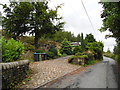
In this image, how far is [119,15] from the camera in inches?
212

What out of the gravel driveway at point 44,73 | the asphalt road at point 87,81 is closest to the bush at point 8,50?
the gravel driveway at point 44,73

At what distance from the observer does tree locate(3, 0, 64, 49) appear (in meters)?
13.0

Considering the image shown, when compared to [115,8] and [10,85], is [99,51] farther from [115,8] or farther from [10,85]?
[10,85]

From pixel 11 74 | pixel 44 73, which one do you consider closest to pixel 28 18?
pixel 44 73

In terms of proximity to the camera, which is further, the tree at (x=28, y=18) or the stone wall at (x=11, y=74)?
the tree at (x=28, y=18)

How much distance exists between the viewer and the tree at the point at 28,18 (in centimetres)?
1303

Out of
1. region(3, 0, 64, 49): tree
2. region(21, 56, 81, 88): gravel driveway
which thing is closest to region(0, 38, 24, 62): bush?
region(21, 56, 81, 88): gravel driveway

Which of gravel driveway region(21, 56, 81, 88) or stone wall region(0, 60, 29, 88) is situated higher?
stone wall region(0, 60, 29, 88)

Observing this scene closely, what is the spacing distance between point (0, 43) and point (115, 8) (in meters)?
6.89

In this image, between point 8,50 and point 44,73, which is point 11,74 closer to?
point 8,50

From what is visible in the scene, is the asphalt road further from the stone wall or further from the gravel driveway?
the stone wall

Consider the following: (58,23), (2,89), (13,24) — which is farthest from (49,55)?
(2,89)

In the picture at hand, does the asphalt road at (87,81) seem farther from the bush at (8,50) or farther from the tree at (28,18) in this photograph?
the tree at (28,18)

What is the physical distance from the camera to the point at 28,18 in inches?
543
